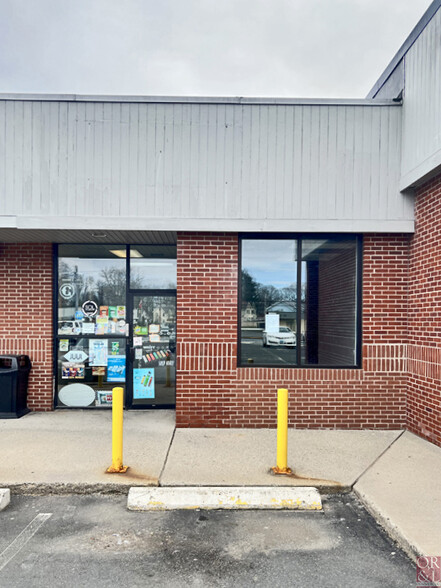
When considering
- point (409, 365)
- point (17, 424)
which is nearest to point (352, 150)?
point (409, 365)

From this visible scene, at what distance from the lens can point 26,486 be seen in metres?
4.66

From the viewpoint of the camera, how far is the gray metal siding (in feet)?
22.3

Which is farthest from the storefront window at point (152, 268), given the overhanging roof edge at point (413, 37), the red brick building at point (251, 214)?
the overhanging roof edge at point (413, 37)

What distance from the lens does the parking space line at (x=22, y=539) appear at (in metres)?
3.49

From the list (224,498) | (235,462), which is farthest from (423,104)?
(224,498)

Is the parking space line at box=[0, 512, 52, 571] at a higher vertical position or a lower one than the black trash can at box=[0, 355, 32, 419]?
lower

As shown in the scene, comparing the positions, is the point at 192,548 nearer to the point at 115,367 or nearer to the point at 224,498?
the point at 224,498

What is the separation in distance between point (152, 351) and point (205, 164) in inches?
147

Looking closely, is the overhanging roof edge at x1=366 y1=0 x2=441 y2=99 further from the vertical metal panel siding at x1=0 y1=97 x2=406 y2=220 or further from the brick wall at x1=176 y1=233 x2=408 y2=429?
the brick wall at x1=176 y1=233 x2=408 y2=429

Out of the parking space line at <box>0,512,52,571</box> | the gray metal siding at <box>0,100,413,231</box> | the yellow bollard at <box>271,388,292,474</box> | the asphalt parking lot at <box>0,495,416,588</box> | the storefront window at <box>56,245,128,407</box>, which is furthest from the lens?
the storefront window at <box>56,245,128,407</box>

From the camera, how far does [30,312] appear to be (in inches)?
314

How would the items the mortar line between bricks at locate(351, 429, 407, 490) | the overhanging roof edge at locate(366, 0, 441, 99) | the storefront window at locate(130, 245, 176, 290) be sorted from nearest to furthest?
the mortar line between bricks at locate(351, 429, 407, 490)
the overhanging roof edge at locate(366, 0, 441, 99)
the storefront window at locate(130, 245, 176, 290)

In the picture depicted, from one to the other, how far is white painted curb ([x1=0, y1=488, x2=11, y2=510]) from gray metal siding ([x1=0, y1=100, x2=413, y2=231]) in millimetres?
4016

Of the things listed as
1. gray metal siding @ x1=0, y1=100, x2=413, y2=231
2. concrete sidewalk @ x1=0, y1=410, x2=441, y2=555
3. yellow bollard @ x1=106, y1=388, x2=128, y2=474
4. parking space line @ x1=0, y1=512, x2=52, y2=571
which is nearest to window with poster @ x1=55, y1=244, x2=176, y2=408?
concrete sidewalk @ x1=0, y1=410, x2=441, y2=555
